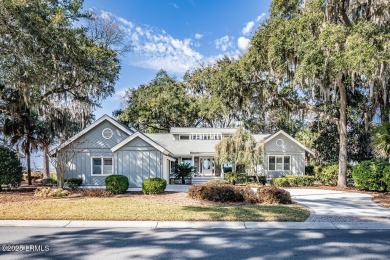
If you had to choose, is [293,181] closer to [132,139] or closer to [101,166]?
[132,139]

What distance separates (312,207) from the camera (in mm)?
11258

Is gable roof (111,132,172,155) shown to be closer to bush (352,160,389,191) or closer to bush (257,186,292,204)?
bush (257,186,292,204)

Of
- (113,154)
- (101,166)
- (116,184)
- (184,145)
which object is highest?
(184,145)

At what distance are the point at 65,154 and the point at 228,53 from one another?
16166 millimetres

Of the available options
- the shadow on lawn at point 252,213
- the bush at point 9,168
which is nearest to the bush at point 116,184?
the shadow on lawn at point 252,213

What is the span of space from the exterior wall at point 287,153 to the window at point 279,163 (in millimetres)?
269

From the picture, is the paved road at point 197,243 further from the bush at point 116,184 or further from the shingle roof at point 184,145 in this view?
the shingle roof at point 184,145

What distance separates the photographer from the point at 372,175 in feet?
53.2

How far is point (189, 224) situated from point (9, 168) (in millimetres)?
12827

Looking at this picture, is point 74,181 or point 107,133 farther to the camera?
point 107,133

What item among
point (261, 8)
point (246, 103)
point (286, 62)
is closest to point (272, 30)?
point (286, 62)

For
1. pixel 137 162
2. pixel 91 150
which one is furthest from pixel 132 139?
pixel 91 150

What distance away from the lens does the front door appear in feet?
96.8

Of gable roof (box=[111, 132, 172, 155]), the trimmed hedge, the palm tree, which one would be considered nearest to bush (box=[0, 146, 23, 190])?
gable roof (box=[111, 132, 172, 155])
